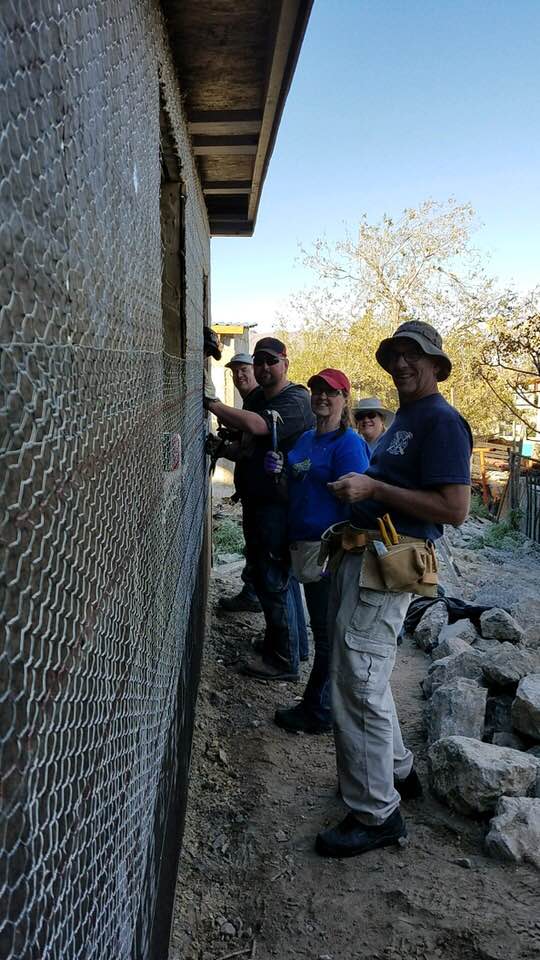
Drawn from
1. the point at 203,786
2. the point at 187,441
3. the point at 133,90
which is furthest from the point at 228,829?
the point at 133,90

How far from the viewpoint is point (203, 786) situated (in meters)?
3.22

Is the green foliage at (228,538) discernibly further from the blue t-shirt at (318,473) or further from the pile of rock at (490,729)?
the blue t-shirt at (318,473)

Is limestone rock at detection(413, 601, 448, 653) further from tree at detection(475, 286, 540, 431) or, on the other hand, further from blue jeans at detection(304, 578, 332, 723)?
tree at detection(475, 286, 540, 431)

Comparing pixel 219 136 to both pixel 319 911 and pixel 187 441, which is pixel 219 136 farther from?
pixel 319 911

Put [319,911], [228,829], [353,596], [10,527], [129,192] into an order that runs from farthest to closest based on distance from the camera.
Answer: [228,829] < [353,596] < [319,911] < [129,192] < [10,527]

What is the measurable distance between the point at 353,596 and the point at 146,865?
1.41 metres

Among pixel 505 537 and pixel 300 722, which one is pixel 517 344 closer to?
pixel 505 537

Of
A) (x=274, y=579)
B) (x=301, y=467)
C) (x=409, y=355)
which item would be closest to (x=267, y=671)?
(x=274, y=579)

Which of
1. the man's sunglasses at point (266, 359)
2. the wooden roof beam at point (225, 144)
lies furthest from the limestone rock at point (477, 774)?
the wooden roof beam at point (225, 144)

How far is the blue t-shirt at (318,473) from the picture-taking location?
11.3ft

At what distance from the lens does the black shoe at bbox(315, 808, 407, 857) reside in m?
2.70

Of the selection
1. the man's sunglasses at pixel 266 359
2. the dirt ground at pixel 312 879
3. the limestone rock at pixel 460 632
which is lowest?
the dirt ground at pixel 312 879

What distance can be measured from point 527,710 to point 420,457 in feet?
5.66

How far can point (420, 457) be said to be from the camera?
254cm
